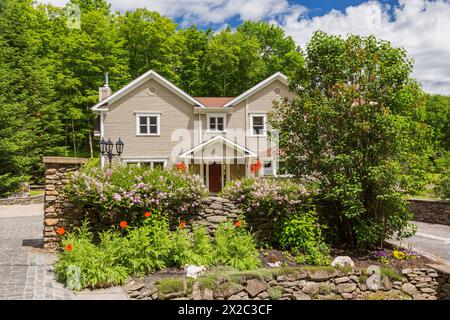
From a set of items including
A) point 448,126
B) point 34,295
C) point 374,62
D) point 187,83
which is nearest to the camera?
point 34,295

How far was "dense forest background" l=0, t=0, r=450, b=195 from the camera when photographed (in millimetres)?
26009

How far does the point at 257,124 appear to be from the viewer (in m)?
23.2

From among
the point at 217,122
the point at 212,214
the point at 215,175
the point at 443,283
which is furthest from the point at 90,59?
the point at 443,283

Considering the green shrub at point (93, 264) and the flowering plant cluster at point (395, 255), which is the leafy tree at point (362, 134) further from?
the green shrub at point (93, 264)

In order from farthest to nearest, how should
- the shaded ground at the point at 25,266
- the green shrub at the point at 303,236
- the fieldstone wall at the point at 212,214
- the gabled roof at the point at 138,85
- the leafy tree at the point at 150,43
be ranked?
the leafy tree at the point at 150,43 → the gabled roof at the point at 138,85 → the fieldstone wall at the point at 212,214 → the green shrub at the point at 303,236 → the shaded ground at the point at 25,266

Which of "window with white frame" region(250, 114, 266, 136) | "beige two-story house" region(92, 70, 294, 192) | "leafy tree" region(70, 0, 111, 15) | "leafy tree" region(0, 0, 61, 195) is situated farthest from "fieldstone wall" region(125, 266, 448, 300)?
"leafy tree" region(70, 0, 111, 15)

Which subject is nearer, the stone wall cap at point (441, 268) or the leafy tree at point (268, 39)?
the stone wall cap at point (441, 268)

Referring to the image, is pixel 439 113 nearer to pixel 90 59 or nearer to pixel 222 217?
pixel 90 59

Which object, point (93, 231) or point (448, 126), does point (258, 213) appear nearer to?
point (93, 231)

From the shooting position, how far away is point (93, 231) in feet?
27.1

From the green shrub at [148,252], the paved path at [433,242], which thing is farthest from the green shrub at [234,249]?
the paved path at [433,242]

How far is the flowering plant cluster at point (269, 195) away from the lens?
8.43m

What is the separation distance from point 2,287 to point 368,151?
7.33 m
